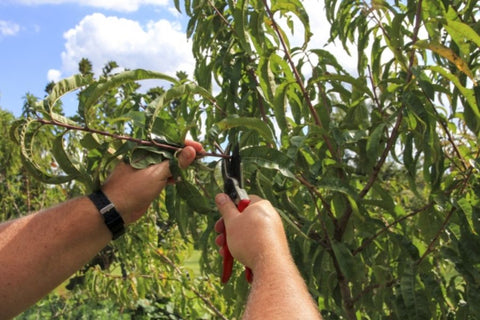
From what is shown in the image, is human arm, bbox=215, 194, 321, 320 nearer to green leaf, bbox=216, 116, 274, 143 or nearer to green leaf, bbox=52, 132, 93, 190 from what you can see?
green leaf, bbox=216, 116, 274, 143

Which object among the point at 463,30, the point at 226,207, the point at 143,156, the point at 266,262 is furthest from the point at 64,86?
the point at 463,30

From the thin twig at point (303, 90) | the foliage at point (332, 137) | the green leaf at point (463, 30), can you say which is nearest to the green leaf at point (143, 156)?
the foliage at point (332, 137)

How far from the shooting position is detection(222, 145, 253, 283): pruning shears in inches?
52.6

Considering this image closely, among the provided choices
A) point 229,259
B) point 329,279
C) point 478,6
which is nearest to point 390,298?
point 329,279

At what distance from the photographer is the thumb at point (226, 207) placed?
126 centimetres

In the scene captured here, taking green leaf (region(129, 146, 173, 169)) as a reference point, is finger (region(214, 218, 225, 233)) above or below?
below

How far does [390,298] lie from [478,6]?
1.16 meters

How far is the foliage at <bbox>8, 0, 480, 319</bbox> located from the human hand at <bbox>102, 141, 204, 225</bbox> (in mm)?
46

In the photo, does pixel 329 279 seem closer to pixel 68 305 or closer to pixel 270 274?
pixel 270 274

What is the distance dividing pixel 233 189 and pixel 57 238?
563mm

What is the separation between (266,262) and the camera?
1084 millimetres

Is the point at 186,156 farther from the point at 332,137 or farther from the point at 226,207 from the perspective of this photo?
the point at 332,137

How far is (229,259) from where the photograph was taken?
1.40 metres

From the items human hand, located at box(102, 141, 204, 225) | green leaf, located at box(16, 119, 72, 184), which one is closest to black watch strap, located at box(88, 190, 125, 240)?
human hand, located at box(102, 141, 204, 225)
